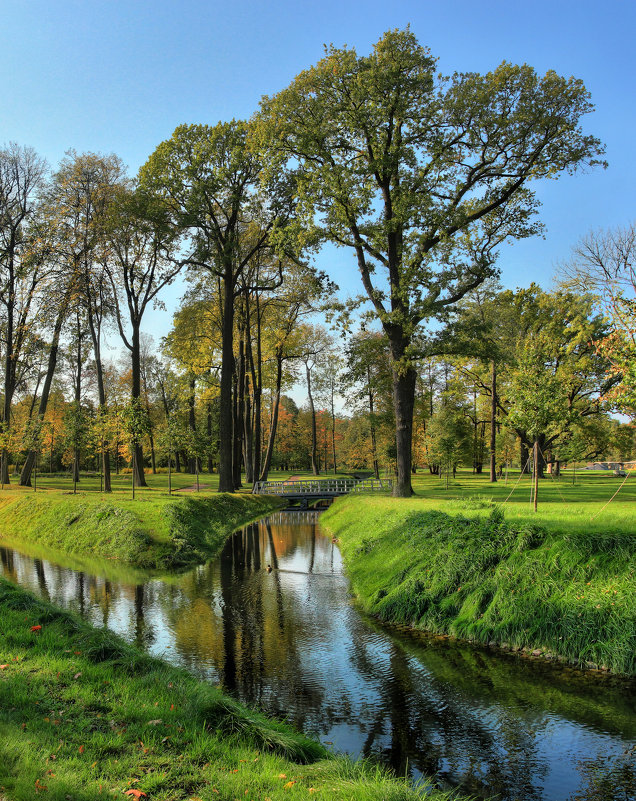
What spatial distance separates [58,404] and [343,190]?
41.7 m

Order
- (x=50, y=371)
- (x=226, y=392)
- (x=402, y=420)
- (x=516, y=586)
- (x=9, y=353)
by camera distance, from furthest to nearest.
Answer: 1. (x=9, y=353)
2. (x=50, y=371)
3. (x=226, y=392)
4. (x=402, y=420)
5. (x=516, y=586)

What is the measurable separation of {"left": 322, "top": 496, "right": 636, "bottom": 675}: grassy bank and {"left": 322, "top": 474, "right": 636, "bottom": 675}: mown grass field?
16mm

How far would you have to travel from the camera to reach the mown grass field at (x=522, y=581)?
25.8 feet

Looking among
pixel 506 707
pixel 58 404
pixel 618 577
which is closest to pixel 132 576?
pixel 506 707

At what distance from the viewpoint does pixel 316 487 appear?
121 ft

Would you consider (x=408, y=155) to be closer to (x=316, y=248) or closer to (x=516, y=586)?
(x=316, y=248)

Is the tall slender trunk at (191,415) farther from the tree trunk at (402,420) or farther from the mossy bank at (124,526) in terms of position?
the tree trunk at (402,420)

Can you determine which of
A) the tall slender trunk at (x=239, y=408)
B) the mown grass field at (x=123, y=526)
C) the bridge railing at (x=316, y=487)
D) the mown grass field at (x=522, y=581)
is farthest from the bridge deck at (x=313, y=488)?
the mown grass field at (x=522, y=581)

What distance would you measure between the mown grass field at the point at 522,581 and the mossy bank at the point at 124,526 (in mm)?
6800

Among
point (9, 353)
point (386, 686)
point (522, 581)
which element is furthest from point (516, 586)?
point (9, 353)

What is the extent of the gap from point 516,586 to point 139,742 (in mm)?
6644

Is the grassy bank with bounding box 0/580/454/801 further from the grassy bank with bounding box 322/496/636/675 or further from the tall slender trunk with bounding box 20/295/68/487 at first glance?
the tall slender trunk with bounding box 20/295/68/487

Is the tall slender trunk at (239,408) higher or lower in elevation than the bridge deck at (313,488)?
higher

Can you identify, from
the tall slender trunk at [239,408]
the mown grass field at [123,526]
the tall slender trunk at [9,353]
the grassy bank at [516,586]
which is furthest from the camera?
the tall slender trunk at [239,408]
